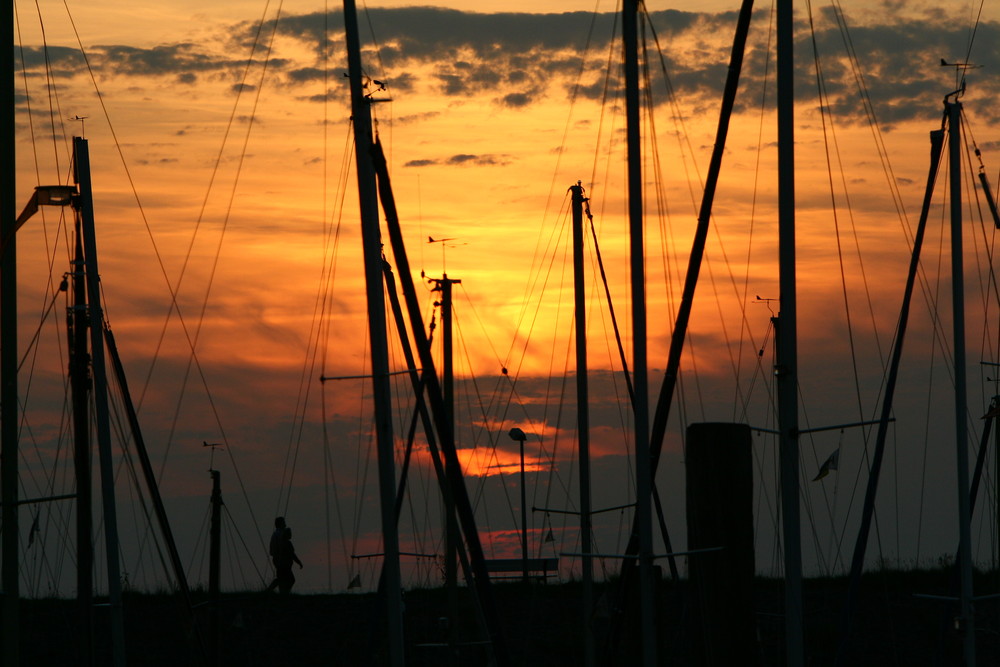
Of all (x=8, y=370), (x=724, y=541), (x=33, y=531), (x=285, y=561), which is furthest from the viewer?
(x=285, y=561)

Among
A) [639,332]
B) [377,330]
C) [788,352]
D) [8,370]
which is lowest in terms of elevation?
[8,370]

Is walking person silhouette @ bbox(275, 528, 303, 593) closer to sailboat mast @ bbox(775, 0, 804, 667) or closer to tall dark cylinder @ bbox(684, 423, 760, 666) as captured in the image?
sailboat mast @ bbox(775, 0, 804, 667)

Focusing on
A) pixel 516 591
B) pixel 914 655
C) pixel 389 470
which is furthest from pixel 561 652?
pixel 389 470

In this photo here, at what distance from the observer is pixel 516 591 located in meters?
29.0

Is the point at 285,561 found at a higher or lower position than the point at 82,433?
lower

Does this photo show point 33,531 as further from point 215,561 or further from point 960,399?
point 960,399

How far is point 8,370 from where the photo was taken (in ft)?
34.6

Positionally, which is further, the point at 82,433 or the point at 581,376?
the point at 581,376

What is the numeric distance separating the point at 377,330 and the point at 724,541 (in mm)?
7286

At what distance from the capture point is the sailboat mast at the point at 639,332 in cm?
1316

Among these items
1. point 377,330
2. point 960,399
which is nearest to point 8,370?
point 377,330

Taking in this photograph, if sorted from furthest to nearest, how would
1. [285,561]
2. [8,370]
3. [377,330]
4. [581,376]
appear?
1. [285,561]
2. [581,376]
3. [377,330]
4. [8,370]

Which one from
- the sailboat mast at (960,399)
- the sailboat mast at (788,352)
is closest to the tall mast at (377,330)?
the sailboat mast at (788,352)

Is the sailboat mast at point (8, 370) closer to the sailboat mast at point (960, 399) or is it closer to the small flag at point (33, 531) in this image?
the small flag at point (33, 531)
